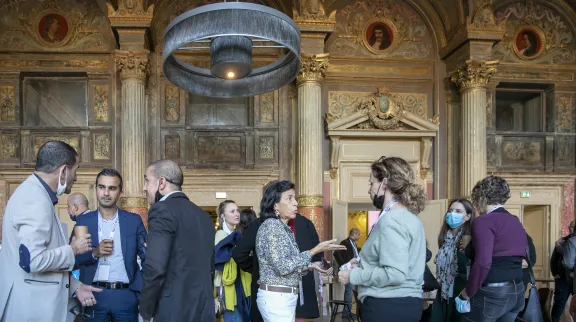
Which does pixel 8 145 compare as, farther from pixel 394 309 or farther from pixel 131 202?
pixel 394 309

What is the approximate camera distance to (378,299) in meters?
3.47

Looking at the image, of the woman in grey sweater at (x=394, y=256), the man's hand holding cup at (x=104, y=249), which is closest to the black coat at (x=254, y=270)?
the man's hand holding cup at (x=104, y=249)

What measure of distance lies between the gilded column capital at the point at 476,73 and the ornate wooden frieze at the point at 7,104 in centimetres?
928

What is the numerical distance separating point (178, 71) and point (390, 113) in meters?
6.43

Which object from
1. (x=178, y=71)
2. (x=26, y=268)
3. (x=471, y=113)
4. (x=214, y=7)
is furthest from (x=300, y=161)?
(x=26, y=268)

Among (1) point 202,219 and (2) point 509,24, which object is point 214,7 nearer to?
(1) point 202,219

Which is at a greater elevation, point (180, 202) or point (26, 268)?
point (180, 202)

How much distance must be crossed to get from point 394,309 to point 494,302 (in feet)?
5.29

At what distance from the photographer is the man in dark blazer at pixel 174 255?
363cm

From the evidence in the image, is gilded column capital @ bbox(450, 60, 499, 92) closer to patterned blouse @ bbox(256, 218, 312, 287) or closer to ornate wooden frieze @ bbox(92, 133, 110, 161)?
ornate wooden frieze @ bbox(92, 133, 110, 161)

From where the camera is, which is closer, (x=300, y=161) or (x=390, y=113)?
(x=300, y=161)

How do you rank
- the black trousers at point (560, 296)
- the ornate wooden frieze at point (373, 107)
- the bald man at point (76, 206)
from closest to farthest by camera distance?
1. the bald man at point (76, 206)
2. the black trousers at point (560, 296)
3. the ornate wooden frieze at point (373, 107)

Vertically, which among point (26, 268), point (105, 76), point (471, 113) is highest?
point (105, 76)

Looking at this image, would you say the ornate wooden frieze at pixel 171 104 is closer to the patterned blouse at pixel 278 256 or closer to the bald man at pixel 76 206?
the bald man at pixel 76 206
